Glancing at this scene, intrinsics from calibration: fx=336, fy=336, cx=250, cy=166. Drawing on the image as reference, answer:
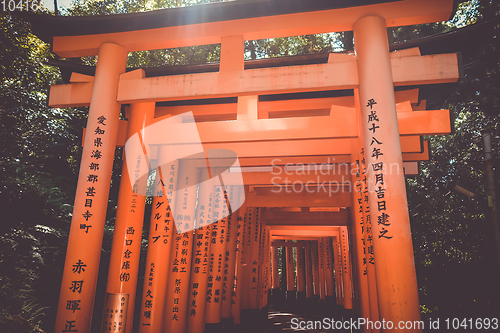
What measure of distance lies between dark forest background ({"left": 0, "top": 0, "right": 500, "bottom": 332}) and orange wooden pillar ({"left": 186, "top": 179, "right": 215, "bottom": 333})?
2.12 metres

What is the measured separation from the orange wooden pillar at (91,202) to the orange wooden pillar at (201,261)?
3.32 meters

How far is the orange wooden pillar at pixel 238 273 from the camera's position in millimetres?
9859

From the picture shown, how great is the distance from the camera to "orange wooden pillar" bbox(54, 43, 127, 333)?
441 centimetres

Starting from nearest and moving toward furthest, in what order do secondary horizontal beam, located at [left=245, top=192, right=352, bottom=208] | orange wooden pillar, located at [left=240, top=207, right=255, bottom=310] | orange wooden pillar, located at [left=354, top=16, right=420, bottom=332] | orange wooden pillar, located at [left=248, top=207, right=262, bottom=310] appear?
orange wooden pillar, located at [left=354, top=16, right=420, bottom=332] → secondary horizontal beam, located at [left=245, top=192, right=352, bottom=208] → orange wooden pillar, located at [left=240, top=207, right=255, bottom=310] → orange wooden pillar, located at [left=248, top=207, right=262, bottom=310]

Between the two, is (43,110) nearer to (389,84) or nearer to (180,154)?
(180,154)

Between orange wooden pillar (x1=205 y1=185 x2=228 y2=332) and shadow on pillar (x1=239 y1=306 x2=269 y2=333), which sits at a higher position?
orange wooden pillar (x1=205 y1=185 x2=228 y2=332)

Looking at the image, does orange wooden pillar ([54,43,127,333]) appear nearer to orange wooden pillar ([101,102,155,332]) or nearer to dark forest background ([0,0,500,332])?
dark forest background ([0,0,500,332])

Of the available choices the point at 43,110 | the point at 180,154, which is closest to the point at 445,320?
the point at 180,154

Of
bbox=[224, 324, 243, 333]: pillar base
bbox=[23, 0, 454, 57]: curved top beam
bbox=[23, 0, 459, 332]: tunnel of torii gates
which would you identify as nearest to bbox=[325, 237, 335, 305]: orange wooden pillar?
bbox=[224, 324, 243, 333]: pillar base

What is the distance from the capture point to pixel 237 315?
9836mm

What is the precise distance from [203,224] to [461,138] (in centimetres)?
988

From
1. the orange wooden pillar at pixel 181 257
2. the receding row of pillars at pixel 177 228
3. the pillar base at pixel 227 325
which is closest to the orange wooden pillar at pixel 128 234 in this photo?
the receding row of pillars at pixel 177 228

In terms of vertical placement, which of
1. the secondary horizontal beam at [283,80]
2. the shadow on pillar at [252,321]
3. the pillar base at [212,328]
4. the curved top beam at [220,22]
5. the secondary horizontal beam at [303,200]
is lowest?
the shadow on pillar at [252,321]

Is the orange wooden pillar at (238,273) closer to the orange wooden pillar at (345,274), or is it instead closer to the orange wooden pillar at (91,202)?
the orange wooden pillar at (345,274)
